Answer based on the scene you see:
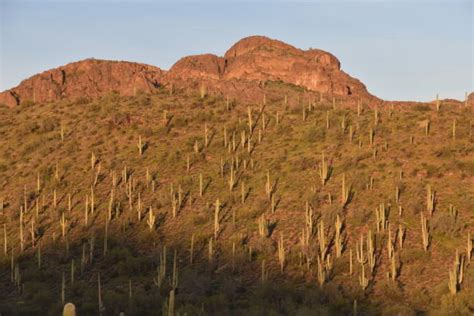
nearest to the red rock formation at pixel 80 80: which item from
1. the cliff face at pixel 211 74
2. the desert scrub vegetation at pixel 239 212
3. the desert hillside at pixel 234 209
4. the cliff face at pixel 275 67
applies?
the cliff face at pixel 211 74

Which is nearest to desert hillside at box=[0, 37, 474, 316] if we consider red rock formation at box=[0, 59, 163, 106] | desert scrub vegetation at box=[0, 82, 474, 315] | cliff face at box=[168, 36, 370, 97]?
desert scrub vegetation at box=[0, 82, 474, 315]

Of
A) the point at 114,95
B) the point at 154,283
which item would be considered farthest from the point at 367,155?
the point at 114,95

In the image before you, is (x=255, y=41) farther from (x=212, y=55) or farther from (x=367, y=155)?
(x=367, y=155)

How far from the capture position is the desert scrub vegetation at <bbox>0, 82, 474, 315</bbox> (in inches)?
696

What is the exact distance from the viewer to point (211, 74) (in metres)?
72.2

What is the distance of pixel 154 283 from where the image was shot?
19062mm

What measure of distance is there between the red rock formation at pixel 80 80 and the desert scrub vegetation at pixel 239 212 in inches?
898

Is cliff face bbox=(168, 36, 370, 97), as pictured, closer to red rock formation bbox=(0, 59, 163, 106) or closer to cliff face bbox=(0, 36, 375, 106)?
cliff face bbox=(0, 36, 375, 106)

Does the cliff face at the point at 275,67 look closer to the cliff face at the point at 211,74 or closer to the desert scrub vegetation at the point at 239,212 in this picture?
the cliff face at the point at 211,74

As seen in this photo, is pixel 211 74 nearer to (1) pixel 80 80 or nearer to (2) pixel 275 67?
(2) pixel 275 67

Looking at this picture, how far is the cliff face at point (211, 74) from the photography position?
59.9m

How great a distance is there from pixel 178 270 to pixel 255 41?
6326cm

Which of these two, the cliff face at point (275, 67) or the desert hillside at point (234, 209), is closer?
the desert hillside at point (234, 209)

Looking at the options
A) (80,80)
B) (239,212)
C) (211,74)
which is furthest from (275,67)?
(239,212)
